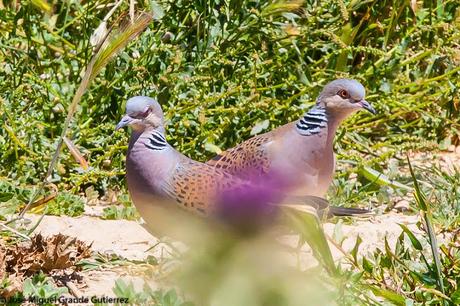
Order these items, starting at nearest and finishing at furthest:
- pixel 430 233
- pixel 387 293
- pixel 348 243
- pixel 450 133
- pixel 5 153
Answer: pixel 430 233 → pixel 387 293 → pixel 348 243 → pixel 5 153 → pixel 450 133

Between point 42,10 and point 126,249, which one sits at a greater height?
point 42,10

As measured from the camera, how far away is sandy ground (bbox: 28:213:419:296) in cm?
417

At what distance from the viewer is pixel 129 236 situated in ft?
15.8

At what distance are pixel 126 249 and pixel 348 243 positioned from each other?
106 cm

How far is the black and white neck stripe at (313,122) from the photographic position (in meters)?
4.99

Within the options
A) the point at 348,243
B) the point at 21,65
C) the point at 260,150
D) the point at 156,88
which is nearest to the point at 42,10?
the point at 21,65

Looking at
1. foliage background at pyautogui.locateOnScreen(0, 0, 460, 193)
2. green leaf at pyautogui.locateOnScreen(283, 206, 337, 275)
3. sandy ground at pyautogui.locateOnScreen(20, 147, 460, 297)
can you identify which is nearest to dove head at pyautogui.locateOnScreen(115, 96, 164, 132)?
sandy ground at pyautogui.locateOnScreen(20, 147, 460, 297)

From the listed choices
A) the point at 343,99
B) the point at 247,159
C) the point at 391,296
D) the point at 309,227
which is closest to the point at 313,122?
the point at 343,99

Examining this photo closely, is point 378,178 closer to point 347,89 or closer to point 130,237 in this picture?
point 347,89

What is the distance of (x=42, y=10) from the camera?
20.0 ft

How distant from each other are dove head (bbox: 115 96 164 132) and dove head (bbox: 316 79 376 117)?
1.00 m

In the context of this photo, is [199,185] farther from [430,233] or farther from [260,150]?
[430,233]

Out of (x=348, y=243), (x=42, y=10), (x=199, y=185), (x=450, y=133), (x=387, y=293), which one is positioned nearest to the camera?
(x=387, y=293)

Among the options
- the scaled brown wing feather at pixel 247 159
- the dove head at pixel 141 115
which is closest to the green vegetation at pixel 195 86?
the scaled brown wing feather at pixel 247 159
